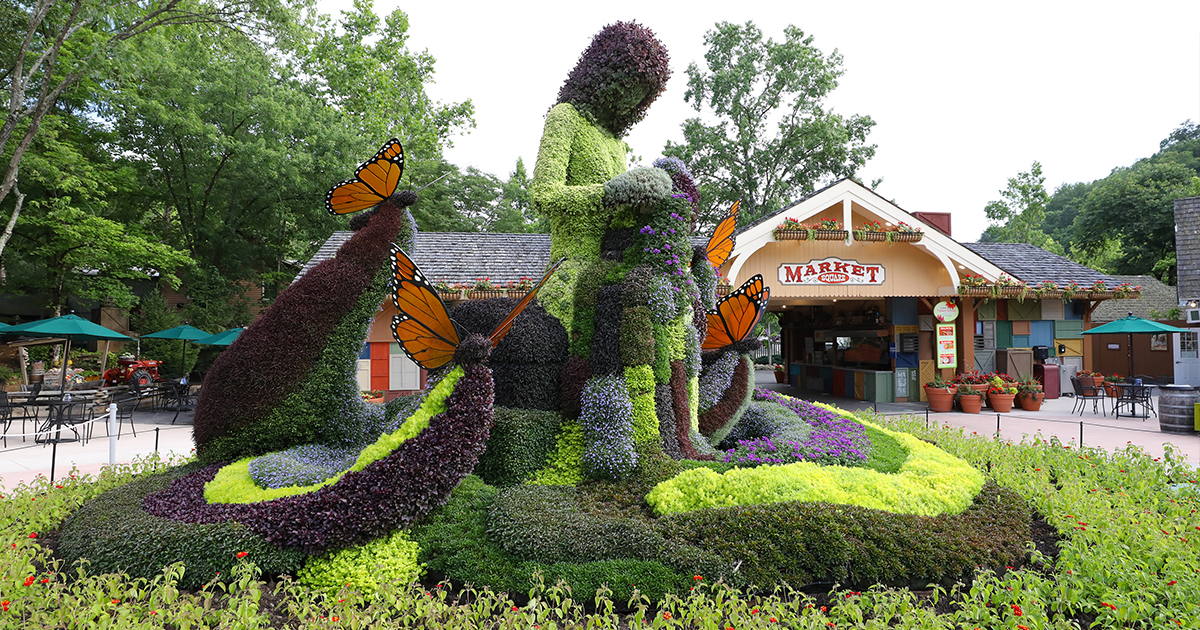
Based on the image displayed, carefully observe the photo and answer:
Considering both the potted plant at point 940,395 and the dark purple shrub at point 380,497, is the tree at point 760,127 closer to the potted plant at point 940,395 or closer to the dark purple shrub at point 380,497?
the potted plant at point 940,395

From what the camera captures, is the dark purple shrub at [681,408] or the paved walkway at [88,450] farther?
the paved walkway at [88,450]

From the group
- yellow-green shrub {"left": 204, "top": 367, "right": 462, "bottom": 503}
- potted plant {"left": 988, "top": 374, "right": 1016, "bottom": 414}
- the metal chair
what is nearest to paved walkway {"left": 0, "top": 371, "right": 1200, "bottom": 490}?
the metal chair

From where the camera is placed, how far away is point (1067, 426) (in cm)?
1217

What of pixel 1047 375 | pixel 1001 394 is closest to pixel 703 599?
pixel 1001 394

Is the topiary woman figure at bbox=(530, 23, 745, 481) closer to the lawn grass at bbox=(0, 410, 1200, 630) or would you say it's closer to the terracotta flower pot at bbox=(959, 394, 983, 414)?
the lawn grass at bbox=(0, 410, 1200, 630)

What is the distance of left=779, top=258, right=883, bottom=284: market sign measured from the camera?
14258mm

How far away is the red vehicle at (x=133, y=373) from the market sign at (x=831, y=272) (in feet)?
51.9

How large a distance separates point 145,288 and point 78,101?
8413mm

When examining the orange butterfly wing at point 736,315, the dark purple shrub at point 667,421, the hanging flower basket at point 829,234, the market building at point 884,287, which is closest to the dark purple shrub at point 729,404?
the orange butterfly wing at point 736,315

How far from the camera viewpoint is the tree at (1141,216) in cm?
2816

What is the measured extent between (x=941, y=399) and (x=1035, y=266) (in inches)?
Result: 257

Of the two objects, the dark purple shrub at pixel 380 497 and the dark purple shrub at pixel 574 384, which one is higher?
the dark purple shrub at pixel 574 384

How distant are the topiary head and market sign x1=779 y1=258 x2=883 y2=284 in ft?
28.7

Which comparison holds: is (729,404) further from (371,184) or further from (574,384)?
(371,184)
